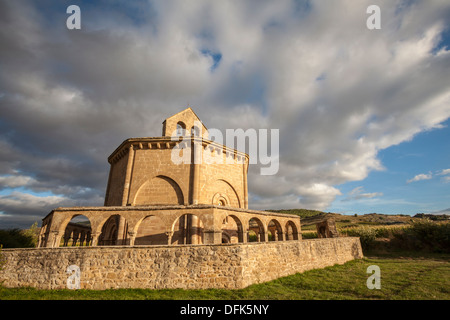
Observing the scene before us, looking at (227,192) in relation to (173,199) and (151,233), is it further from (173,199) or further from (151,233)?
(151,233)

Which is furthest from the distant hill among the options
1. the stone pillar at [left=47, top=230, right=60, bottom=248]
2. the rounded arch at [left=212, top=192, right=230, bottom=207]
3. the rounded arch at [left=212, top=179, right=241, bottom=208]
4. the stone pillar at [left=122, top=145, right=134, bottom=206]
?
the stone pillar at [left=47, top=230, right=60, bottom=248]

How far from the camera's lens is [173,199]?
48.4 feet

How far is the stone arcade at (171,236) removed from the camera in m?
9.41

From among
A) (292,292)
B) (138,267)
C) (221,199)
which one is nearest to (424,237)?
(221,199)

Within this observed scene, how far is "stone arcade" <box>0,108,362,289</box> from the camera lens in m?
9.41

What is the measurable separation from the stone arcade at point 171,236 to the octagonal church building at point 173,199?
61mm

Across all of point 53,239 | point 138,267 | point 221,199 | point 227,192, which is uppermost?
point 227,192

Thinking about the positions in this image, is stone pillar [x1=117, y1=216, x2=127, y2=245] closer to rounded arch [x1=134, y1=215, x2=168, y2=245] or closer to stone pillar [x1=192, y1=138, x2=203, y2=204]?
rounded arch [x1=134, y1=215, x2=168, y2=245]

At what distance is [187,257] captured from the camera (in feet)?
31.2

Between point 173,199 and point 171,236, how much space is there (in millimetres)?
3701

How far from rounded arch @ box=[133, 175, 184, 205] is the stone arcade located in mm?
68
